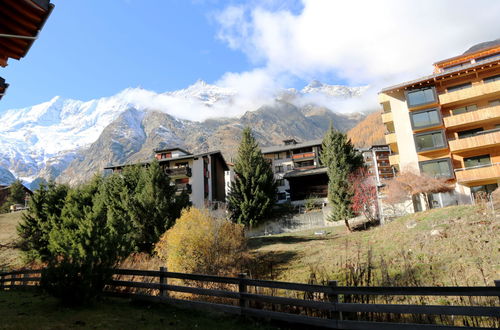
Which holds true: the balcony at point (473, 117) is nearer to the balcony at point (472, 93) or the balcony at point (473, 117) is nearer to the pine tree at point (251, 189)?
the balcony at point (472, 93)

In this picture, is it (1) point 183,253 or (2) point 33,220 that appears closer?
(1) point 183,253

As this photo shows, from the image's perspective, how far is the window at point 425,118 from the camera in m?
34.1

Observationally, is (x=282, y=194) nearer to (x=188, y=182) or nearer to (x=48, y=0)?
(x=188, y=182)

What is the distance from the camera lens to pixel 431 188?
29641 millimetres

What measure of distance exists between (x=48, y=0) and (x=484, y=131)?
37498 millimetres

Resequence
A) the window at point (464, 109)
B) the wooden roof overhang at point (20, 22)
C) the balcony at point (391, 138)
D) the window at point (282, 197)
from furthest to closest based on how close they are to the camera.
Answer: the window at point (282, 197) < the balcony at point (391, 138) < the window at point (464, 109) < the wooden roof overhang at point (20, 22)

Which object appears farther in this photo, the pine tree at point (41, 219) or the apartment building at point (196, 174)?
the apartment building at point (196, 174)

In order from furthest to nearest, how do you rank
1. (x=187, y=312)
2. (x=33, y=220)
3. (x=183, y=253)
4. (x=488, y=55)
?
(x=488, y=55) → (x=33, y=220) → (x=183, y=253) → (x=187, y=312)

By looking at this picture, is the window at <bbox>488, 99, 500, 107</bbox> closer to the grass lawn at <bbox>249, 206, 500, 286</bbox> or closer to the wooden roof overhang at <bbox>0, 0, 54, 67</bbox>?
the grass lawn at <bbox>249, 206, 500, 286</bbox>

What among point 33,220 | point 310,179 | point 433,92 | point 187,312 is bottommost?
point 187,312

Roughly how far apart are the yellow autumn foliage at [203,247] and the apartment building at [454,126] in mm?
23313

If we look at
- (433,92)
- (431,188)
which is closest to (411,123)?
(433,92)

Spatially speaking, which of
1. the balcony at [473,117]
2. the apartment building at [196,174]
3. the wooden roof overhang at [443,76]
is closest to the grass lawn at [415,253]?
the balcony at [473,117]

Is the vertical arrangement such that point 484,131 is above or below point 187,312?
above
